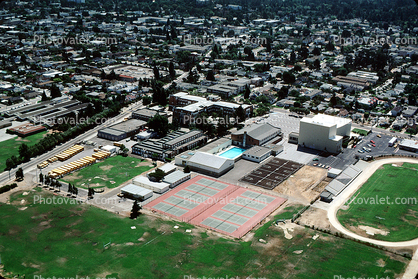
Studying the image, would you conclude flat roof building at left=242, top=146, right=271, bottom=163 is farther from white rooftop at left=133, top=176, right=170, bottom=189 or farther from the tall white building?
white rooftop at left=133, top=176, right=170, bottom=189

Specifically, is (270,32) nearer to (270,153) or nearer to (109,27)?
(109,27)

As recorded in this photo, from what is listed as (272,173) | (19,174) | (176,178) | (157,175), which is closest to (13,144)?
(19,174)

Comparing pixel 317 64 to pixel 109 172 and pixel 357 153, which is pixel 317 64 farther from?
pixel 109 172

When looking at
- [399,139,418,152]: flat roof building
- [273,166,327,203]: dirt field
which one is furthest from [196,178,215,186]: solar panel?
[399,139,418,152]: flat roof building

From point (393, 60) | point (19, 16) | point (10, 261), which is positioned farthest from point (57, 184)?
point (19, 16)

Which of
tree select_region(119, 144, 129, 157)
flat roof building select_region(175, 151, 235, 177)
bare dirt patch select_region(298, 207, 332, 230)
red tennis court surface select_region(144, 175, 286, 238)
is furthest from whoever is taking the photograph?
tree select_region(119, 144, 129, 157)
